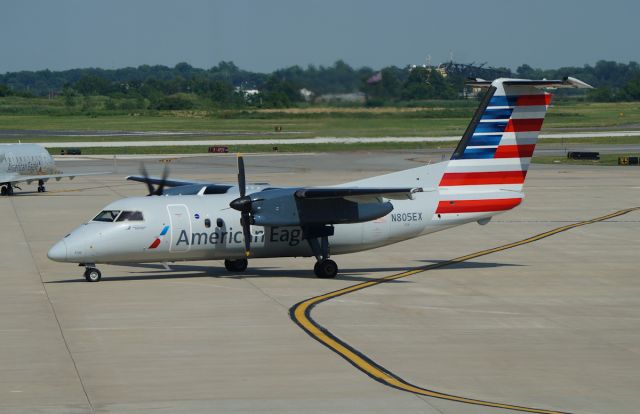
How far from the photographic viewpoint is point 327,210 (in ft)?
92.2

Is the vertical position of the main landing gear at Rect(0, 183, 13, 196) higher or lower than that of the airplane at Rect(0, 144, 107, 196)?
lower

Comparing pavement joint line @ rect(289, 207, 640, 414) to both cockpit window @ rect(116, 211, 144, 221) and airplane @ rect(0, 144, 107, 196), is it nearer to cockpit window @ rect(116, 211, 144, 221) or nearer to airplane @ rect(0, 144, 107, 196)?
cockpit window @ rect(116, 211, 144, 221)

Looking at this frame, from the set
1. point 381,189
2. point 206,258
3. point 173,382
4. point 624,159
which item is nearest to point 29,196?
point 206,258

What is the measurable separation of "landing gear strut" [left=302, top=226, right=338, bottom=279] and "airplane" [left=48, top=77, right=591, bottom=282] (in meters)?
0.03

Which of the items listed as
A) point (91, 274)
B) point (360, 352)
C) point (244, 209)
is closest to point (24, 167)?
point (91, 274)

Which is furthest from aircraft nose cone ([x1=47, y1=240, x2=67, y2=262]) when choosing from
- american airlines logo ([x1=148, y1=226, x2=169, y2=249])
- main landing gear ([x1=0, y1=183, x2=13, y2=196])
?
main landing gear ([x1=0, y1=183, x2=13, y2=196])

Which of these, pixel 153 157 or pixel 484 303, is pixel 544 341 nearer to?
pixel 484 303

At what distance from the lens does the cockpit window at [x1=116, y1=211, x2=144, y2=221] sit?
88.4ft

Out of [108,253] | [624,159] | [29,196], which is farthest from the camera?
[624,159]

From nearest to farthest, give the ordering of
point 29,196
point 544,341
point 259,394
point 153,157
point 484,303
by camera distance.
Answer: point 259,394
point 544,341
point 484,303
point 29,196
point 153,157

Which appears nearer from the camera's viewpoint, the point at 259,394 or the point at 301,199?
the point at 259,394

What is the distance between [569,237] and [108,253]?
728 inches

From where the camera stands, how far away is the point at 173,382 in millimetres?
16828

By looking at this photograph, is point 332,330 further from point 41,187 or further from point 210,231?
point 41,187
